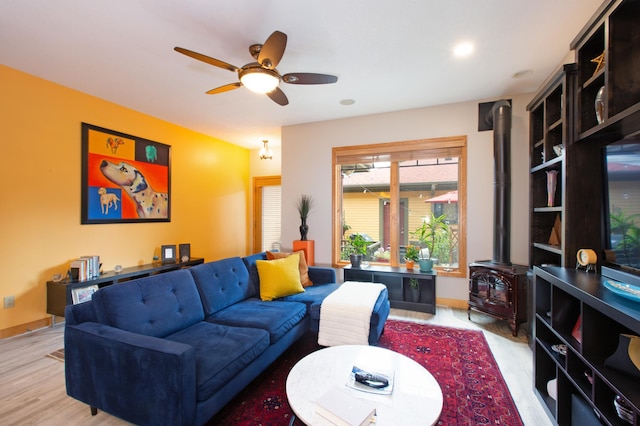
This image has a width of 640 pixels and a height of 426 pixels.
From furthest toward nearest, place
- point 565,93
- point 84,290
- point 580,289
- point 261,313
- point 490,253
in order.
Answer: point 490,253 < point 84,290 < point 261,313 < point 565,93 < point 580,289

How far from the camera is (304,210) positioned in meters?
4.66

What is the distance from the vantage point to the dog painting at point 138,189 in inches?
151

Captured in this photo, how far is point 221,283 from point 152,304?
2.31 feet

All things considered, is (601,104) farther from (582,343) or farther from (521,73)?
(521,73)

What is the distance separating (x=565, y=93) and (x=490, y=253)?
7.12 feet

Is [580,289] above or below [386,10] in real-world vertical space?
below

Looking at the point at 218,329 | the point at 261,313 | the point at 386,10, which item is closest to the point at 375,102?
the point at 386,10

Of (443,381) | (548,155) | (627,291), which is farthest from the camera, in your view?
(548,155)

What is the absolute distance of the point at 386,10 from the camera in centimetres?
214

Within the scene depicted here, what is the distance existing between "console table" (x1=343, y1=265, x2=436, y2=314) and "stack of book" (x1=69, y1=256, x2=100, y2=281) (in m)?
3.14

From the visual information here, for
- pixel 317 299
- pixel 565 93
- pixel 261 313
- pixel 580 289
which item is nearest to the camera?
pixel 580 289

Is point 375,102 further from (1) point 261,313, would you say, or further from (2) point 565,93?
(1) point 261,313

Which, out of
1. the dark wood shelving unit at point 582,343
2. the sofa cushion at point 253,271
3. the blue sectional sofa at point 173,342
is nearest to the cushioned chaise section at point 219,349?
the blue sectional sofa at point 173,342

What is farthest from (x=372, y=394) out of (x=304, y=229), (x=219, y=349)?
(x=304, y=229)
